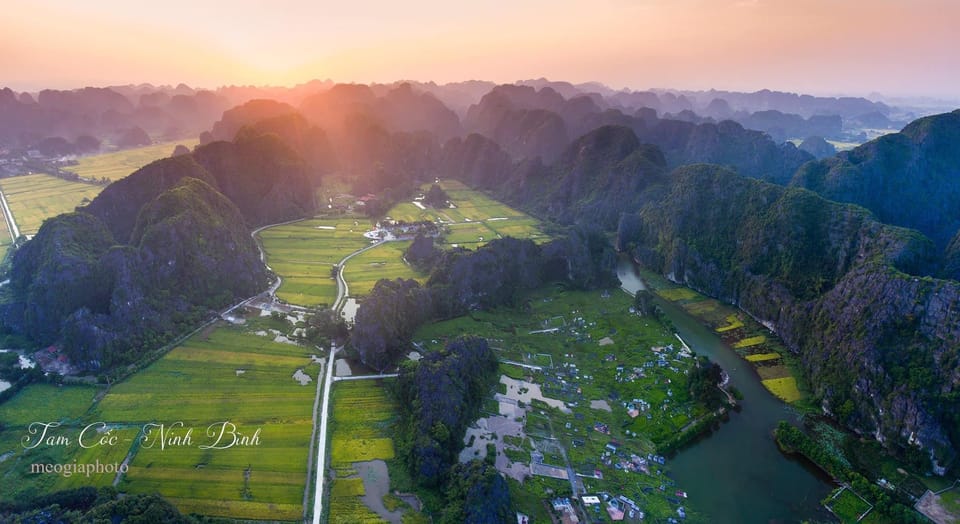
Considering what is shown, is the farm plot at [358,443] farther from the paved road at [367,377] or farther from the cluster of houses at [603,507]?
the cluster of houses at [603,507]

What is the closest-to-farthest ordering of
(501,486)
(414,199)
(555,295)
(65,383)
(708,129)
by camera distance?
1. (501,486)
2. (65,383)
3. (555,295)
4. (414,199)
5. (708,129)

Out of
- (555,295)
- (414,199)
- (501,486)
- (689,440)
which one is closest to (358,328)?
(501,486)

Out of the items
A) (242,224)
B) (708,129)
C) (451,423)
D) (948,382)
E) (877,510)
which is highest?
(708,129)

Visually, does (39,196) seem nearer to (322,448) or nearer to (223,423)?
(223,423)

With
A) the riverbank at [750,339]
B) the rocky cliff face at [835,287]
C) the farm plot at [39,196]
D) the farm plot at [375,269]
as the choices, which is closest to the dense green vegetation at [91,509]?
the farm plot at [375,269]

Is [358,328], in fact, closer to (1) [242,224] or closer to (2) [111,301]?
(2) [111,301]

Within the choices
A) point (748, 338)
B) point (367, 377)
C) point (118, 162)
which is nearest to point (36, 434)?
point (367, 377)

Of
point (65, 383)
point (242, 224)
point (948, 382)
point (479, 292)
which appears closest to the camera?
point (948, 382)
